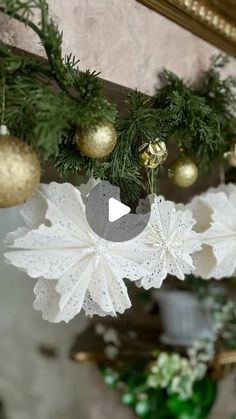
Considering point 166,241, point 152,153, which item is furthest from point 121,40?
point 166,241

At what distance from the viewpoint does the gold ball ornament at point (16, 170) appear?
22.5 inches

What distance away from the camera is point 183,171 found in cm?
94

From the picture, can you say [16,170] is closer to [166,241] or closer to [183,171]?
[166,241]

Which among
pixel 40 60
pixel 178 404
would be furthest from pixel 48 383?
pixel 40 60

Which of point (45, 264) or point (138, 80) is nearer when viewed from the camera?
point (45, 264)

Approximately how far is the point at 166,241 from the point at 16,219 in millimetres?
777

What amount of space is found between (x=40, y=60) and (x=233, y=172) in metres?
0.53

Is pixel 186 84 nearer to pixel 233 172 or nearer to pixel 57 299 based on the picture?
pixel 233 172

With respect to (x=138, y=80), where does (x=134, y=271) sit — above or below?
below

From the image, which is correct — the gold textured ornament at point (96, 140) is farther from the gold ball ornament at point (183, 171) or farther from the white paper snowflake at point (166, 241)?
the gold ball ornament at point (183, 171)

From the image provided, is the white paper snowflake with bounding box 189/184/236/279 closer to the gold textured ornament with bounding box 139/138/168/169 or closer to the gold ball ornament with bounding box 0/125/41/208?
the gold textured ornament with bounding box 139/138/168/169

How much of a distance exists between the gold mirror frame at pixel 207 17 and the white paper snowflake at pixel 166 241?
12.8 inches

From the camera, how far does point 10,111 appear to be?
0.65m

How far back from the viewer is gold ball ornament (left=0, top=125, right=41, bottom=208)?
1.88ft
